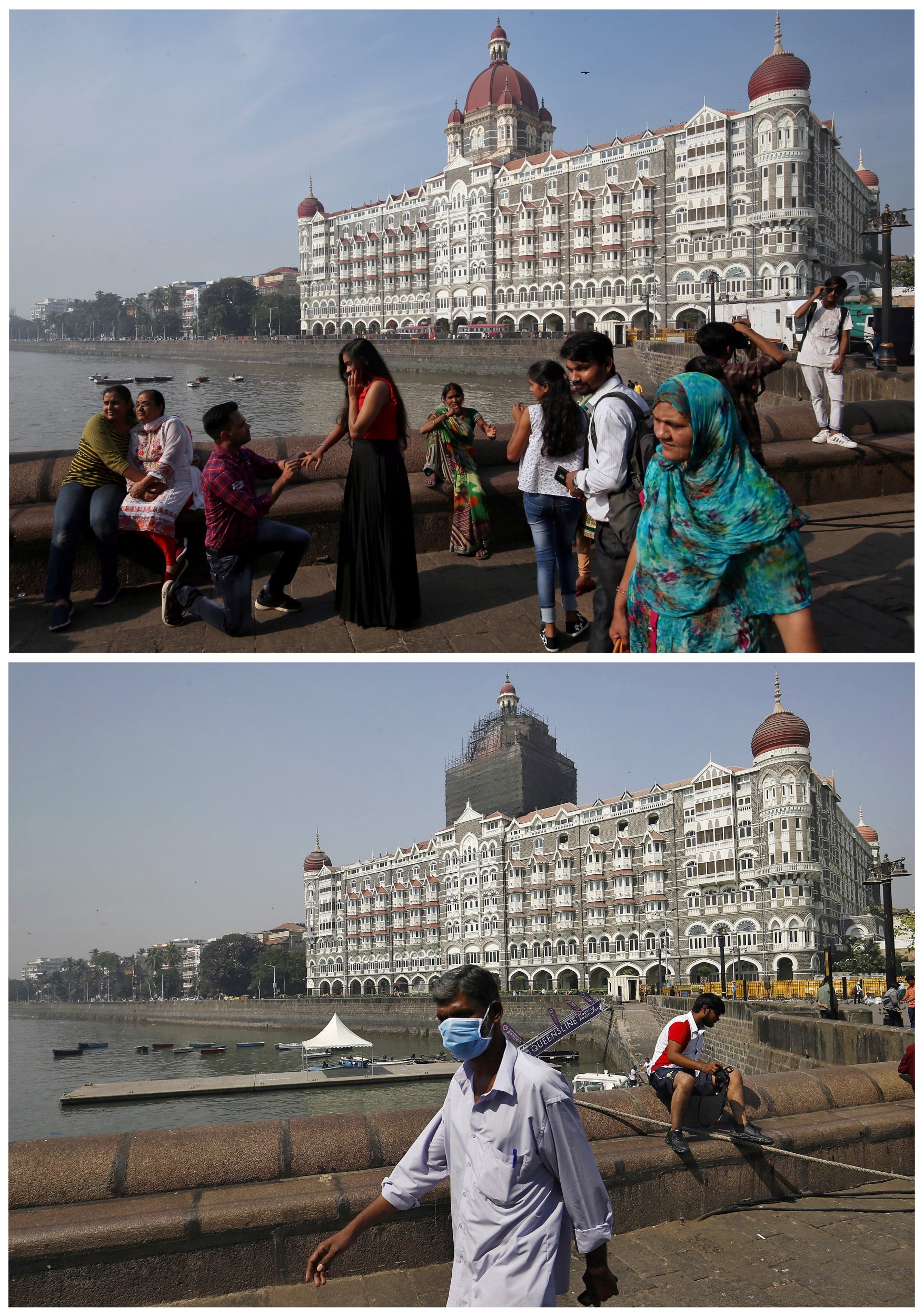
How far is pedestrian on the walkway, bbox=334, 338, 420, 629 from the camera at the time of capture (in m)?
5.04

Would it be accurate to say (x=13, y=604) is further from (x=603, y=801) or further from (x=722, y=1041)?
(x=603, y=801)

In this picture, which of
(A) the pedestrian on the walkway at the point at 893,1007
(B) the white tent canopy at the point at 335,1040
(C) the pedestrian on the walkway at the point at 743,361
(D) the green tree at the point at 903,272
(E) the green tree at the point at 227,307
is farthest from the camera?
(E) the green tree at the point at 227,307

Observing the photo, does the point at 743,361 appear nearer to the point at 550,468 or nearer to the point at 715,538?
the point at 550,468

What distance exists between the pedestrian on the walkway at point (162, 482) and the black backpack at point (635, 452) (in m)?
2.74

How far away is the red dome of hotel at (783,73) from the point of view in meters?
64.4

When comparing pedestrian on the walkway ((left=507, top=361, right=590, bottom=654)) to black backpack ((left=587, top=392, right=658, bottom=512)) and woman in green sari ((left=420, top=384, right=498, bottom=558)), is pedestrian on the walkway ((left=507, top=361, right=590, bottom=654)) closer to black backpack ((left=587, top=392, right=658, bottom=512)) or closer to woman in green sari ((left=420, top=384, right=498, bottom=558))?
black backpack ((left=587, top=392, right=658, bottom=512))

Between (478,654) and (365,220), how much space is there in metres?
110

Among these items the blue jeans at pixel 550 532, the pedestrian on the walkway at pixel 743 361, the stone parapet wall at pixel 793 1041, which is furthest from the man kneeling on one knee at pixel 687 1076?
the pedestrian on the walkway at pixel 743 361

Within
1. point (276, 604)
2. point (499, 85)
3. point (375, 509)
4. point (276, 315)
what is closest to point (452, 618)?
point (375, 509)

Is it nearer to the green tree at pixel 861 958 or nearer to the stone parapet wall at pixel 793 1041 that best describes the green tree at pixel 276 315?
the green tree at pixel 861 958

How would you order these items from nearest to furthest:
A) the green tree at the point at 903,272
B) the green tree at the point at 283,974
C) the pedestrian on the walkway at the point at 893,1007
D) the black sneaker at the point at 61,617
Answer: the black sneaker at the point at 61,617, the pedestrian on the walkway at the point at 893,1007, the green tree at the point at 283,974, the green tree at the point at 903,272

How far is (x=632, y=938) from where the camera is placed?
5116 cm

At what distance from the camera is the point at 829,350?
8039mm

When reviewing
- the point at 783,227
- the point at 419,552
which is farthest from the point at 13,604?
the point at 783,227
